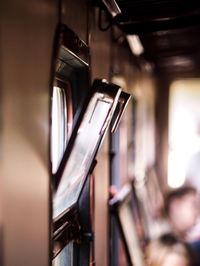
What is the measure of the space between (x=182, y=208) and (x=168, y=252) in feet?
4.68

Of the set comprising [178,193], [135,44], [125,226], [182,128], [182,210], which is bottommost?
[182,210]

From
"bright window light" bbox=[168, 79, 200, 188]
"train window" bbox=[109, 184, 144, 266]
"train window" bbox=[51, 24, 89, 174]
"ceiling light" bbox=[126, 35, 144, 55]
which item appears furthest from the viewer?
"bright window light" bbox=[168, 79, 200, 188]

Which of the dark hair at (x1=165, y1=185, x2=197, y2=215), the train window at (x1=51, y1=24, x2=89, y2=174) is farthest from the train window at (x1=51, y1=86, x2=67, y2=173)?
the dark hair at (x1=165, y1=185, x2=197, y2=215)

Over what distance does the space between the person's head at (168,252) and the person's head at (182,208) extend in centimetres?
47

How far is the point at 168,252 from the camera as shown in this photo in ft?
16.0

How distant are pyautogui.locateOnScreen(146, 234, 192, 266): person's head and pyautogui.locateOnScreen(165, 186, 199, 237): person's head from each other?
47cm

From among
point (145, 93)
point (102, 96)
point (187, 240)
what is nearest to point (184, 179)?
point (187, 240)

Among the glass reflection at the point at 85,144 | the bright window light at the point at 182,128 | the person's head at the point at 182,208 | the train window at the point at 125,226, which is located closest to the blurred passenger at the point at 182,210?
the person's head at the point at 182,208

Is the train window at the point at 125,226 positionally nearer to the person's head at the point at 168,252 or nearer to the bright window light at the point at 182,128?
the person's head at the point at 168,252

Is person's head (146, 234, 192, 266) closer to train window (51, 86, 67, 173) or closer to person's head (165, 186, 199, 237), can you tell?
person's head (165, 186, 199, 237)

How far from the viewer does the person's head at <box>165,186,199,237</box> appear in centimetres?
585

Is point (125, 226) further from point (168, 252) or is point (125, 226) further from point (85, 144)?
point (168, 252)

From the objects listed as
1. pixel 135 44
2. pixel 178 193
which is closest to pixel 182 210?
pixel 178 193

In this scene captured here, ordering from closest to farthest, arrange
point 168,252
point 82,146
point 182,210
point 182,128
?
1. point 82,146
2. point 168,252
3. point 182,210
4. point 182,128
